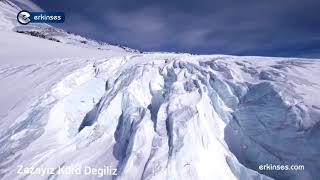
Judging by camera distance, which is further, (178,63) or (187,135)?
(178,63)

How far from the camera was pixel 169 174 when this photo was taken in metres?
6.89

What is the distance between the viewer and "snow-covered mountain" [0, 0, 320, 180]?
7.24 m

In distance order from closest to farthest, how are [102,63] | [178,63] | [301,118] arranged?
1. [301,118]
2. [178,63]
3. [102,63]

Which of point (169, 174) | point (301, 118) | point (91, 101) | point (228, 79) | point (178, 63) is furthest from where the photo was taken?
point (178, 63)

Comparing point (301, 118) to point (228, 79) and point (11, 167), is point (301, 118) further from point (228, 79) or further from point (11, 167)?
point (11, 167)

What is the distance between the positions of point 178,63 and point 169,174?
5.56 m

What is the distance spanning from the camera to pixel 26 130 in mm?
8789

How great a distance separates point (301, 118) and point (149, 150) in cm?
370

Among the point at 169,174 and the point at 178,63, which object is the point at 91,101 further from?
the point at 169,174

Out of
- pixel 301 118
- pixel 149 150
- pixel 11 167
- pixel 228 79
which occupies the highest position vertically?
pixel 228 79

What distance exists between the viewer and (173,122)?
26.4 ft

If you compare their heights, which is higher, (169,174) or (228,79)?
(228,79)

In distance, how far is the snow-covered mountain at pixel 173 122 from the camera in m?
7.24

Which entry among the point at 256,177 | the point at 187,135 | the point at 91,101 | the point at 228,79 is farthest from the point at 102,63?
the point at 256,177
